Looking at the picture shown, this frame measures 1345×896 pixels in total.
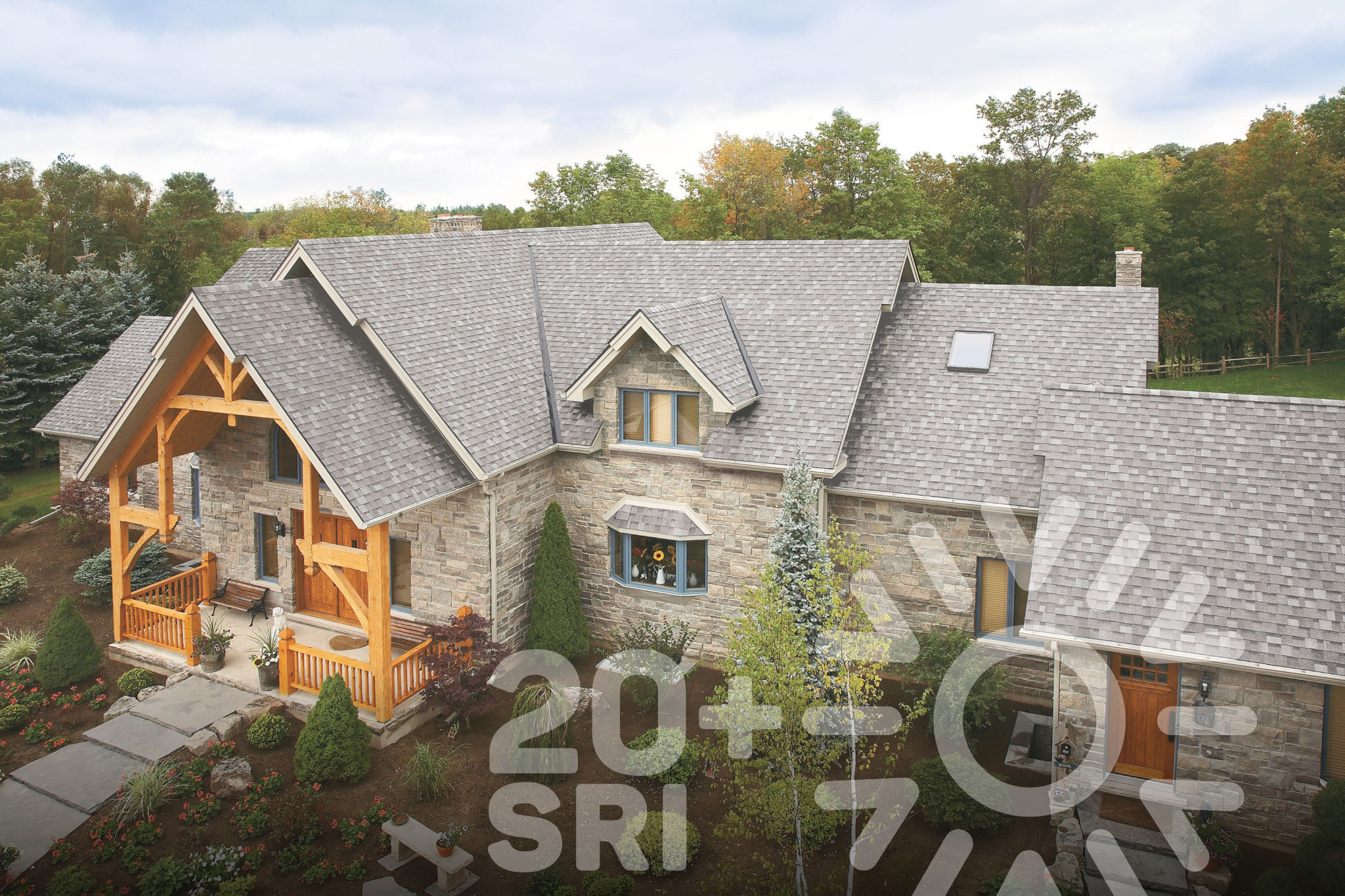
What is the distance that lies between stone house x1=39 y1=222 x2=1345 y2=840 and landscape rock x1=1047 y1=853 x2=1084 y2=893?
2.01 m

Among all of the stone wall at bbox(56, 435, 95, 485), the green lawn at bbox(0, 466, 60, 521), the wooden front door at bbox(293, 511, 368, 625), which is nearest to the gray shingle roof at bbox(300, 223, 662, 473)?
the wooden front door at bbox(293, 511, 368, 625)

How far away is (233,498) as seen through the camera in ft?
66.9

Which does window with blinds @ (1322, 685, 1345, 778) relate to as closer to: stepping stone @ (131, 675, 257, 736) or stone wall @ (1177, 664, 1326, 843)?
stone wall @ (1177, 664, 1326, 843)

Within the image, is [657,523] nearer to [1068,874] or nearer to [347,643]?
[347,643]

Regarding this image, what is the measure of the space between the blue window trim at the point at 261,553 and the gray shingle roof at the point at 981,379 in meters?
13.4

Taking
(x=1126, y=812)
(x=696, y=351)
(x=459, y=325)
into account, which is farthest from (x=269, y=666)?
(x=1126, y=812)

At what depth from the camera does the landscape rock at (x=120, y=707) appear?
16603 mm

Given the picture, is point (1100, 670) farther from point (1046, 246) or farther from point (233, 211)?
point (233, 211)

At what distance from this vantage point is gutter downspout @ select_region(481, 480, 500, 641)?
57.5 ft

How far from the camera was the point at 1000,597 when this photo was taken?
680 inches

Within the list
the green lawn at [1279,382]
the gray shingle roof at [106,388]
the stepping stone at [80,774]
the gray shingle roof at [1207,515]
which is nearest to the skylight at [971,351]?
the gray shingle roof at [1207,515]

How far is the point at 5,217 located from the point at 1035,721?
5786cm

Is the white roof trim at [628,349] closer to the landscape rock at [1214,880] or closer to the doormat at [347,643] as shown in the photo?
the doormat at [347,643]

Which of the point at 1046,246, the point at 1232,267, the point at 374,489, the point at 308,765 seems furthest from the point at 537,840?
the point at 1232,267
